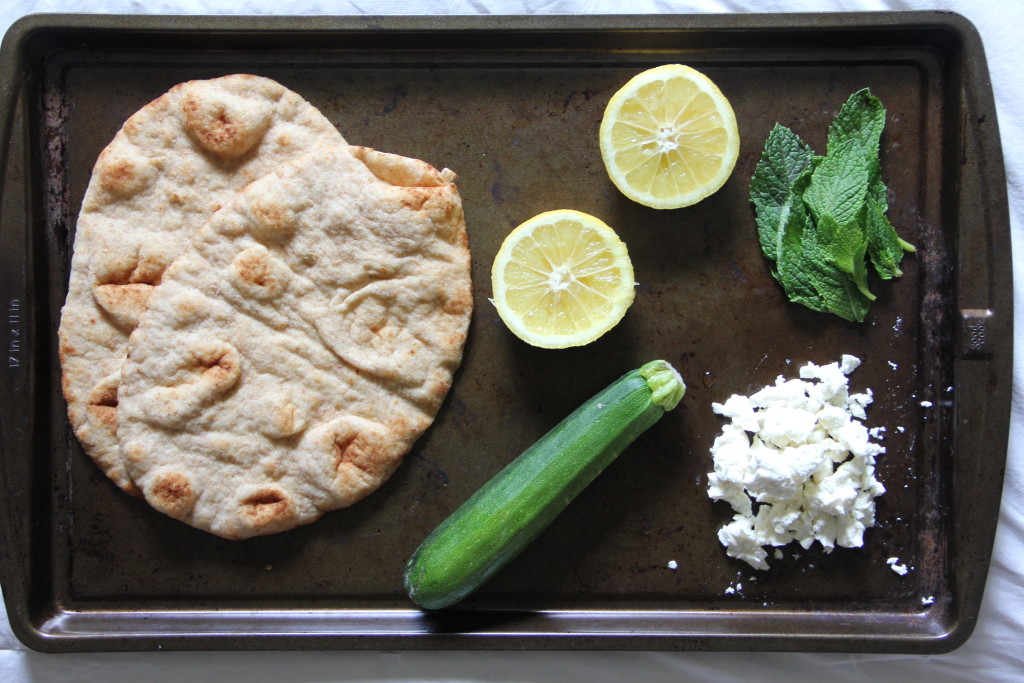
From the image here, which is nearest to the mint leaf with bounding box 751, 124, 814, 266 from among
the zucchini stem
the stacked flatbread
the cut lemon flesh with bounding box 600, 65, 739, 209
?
the cut lemon flesh with bounding box 600, 65, 739, 209

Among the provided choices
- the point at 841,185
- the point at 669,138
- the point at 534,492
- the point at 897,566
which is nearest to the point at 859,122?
the point at 841,185

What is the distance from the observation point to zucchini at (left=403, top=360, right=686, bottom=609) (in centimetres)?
284

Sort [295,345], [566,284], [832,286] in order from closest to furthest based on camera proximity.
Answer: [566,284]
[295,345]
[832,286]

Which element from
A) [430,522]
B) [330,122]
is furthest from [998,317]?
[330,122]

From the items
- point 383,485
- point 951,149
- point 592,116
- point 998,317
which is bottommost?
point 383,485

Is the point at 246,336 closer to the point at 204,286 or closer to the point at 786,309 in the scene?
the point at 204,286

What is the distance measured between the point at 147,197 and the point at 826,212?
2800 millimetres

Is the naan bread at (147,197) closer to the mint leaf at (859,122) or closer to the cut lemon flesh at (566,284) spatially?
the cut lemon flesh at (566,284)

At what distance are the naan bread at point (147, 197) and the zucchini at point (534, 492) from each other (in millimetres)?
1343

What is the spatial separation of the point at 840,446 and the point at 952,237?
1009mm

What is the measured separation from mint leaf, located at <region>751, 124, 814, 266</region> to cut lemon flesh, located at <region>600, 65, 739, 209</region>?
0.26 m

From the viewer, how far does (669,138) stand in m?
2.85

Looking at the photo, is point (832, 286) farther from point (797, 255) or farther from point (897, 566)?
point (897, 566)

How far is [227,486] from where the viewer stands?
2951 millimetres
